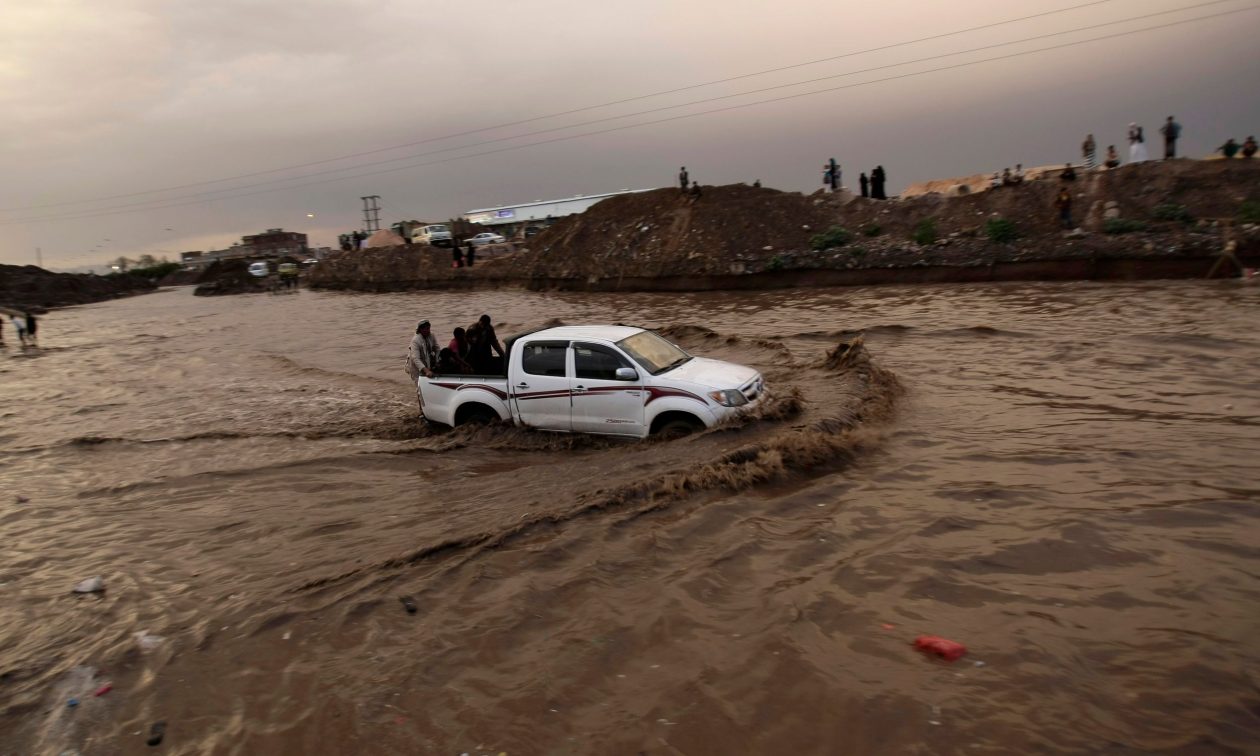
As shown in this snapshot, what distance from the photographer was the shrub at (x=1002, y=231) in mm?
25688

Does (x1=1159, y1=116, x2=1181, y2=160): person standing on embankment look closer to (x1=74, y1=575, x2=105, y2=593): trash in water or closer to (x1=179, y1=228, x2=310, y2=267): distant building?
(x1=74, y1=575, x2=105, y2=593): trash in water

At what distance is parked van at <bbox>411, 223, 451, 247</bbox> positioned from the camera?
5328 cm

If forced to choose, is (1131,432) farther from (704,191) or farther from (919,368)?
(704,191)

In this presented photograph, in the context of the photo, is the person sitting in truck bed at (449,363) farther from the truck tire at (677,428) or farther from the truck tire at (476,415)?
the truck tire at (677,428)

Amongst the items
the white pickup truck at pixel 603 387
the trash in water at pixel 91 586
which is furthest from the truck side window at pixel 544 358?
the trash in water at pixel 91 586

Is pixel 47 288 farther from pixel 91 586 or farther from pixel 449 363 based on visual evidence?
pixel 91 586

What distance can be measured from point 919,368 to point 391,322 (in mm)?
22153

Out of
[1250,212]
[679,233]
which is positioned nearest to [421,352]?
[679,233]

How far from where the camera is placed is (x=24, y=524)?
8672 millimetres

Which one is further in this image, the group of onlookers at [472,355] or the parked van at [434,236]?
the parked van at [434,236]

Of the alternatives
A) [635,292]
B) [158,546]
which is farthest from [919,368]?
[635,292]

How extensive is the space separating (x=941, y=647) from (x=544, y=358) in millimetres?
6529

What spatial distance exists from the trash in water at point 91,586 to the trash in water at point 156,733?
2.80 meters

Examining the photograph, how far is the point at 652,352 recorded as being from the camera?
31.5 ft
